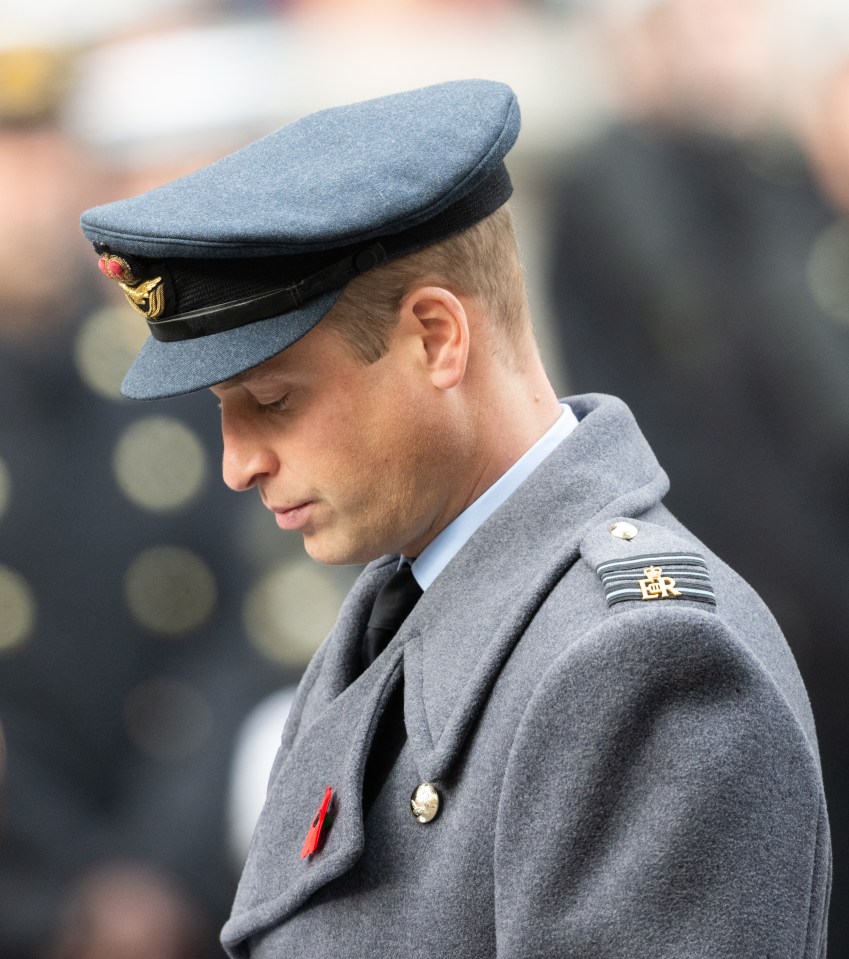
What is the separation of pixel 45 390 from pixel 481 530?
5.35ft

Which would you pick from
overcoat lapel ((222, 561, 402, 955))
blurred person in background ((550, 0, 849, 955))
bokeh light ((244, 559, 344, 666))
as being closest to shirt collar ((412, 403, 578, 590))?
overcoat lapel ((222, 561, 402, 955))

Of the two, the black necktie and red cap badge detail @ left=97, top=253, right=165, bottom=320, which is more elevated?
red cap badge detail @ left=97, top=253, right=165, bottom=320

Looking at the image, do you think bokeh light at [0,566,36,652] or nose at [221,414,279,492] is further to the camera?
bokeh light at [0,566,36,652]

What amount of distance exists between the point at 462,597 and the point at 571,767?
29 cm

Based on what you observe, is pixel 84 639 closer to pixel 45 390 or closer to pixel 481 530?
pixel 45 390

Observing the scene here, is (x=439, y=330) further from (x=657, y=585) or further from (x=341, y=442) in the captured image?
(x=657, y=585)

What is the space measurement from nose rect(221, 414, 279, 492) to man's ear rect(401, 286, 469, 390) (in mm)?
199

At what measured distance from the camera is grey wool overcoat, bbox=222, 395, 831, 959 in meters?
1.04

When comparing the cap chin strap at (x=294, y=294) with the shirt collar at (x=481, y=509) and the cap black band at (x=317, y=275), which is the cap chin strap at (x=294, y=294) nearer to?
the cap black band at (x=317, y=275)

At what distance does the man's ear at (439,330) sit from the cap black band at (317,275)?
0.05 m

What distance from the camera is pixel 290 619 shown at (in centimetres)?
267

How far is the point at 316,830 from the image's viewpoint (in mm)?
1264

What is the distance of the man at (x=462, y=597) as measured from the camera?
1.05m

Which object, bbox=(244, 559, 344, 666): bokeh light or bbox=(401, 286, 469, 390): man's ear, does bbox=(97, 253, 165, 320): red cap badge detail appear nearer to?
bbox=(401, 286, 469, 390): man's ear
